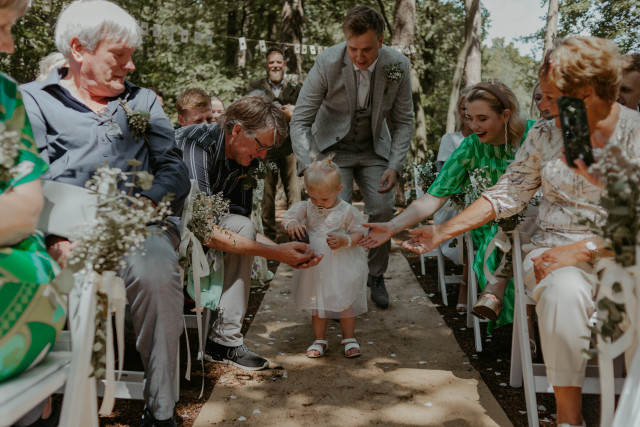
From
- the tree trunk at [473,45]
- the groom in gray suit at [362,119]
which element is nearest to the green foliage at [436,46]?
the tree trunk at [473,45]

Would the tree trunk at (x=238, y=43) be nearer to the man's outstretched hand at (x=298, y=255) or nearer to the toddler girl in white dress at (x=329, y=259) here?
the toddler girl in white dress at (x=329, y=259)

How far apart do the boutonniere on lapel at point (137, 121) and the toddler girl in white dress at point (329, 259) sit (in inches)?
52.2

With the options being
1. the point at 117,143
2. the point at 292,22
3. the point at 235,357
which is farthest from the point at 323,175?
the point at 292,22

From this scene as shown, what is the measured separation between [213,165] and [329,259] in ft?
3.31

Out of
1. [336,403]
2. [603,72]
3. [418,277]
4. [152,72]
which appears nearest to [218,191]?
[336,403]

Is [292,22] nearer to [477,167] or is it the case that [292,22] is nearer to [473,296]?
[477,167]

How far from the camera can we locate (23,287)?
1.69 metres

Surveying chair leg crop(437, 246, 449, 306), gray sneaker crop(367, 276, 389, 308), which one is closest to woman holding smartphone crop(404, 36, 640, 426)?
gray sneaker crop(367, 276, 389, 308)

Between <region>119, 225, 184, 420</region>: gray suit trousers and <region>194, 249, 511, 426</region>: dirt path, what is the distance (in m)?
0.45

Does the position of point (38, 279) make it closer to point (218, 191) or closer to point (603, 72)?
point (218, 191)

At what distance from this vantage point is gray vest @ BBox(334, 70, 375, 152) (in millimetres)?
4770

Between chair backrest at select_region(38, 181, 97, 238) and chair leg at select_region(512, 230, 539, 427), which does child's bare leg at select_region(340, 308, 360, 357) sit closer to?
chair leg at select_region(512, 230, 539, 427)

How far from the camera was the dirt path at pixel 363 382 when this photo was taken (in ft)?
9.64

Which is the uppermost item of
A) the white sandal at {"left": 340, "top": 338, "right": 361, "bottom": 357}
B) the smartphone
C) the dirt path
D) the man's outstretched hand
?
the smartphone
